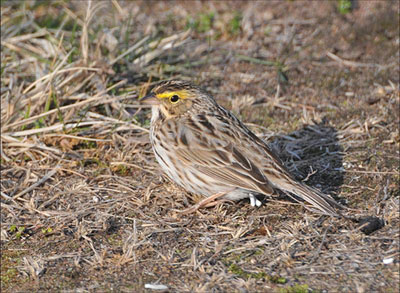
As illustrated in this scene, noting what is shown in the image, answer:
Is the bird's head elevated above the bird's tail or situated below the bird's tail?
above

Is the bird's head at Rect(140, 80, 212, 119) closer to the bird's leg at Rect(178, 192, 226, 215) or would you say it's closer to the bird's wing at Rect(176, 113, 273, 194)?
the bird's wing at Rect(176, 113, 273, 194)

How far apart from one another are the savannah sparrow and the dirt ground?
196 millimetres

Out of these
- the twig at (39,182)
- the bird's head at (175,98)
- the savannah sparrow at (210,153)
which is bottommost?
the twig at (39,182)

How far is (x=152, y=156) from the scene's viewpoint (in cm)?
620

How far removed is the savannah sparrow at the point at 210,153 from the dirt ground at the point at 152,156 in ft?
0.64

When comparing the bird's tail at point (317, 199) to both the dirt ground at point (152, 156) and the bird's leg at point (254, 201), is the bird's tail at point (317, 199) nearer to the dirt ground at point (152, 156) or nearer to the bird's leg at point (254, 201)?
the dirt ground at point (152, 156)

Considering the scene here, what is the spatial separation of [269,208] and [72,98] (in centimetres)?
257

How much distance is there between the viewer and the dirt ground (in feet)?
14.7

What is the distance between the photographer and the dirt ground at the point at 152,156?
14.7 ft

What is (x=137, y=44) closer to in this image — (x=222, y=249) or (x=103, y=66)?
(x=103, y=66)

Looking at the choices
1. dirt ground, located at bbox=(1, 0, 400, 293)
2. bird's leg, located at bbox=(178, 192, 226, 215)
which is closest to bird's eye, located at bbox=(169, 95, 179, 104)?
dirt ground, located at bbox=(1, 0, 400, 293)

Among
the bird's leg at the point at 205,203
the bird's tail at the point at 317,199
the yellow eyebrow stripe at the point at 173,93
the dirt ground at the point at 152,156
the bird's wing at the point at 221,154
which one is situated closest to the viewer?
the dirt ground at the point at 152,156

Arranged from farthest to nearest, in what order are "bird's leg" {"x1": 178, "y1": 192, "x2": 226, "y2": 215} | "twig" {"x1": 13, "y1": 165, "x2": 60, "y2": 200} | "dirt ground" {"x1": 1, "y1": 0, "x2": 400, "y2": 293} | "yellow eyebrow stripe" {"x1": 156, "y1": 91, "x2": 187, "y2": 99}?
"twig" {"x1": 13, "y1": 165, "x2": 60, "y2": 200} → "yellow eyebrow stripe" {"x1": 156, "y1": 91, "x2": 187, "y2": 99} → "bird's leg" {"x1": 178, "y1": 192, "x2": 226, "y2": 215} → "dirt ground" {"x1": 1, "y1": 0, "x2": 400, "y2": 293}

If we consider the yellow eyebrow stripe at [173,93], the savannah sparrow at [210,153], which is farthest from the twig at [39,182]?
the yellow eyebrow stripe at [173,93]
